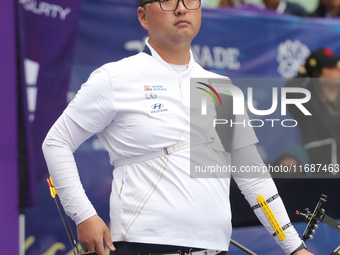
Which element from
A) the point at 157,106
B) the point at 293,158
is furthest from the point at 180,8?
the point at 293,158

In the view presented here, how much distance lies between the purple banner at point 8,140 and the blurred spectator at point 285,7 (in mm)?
3014

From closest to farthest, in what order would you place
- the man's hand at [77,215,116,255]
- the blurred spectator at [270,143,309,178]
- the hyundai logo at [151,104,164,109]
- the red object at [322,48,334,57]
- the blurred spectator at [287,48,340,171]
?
the man's hand at [77,215,116,255]
the hyundai logo at [151,104,164,109]
the blurred spectator at [270,143,309,178]
the blurred spectator at [287,48,340,171]
the red object at [322,48,334,57]

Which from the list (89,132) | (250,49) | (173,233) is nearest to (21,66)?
(89,132)

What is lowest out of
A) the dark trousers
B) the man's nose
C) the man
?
the dark trousers

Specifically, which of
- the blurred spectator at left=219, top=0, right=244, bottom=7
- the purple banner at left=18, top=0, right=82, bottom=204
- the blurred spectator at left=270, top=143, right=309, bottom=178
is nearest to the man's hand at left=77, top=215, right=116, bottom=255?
the purple banner at left=18, top=0, right=82, bottom=204

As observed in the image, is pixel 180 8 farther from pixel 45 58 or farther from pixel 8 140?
pixel 45 58

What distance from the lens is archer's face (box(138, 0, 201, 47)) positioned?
1805mm

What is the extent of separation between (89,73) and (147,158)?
68.7 inches

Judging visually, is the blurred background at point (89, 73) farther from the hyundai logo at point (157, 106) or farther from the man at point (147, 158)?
the hyundai logo at point (157, 106)

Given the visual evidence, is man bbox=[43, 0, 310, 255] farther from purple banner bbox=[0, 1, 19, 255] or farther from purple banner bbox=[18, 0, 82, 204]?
purple banner bbox=[18, 0, 82, 204]

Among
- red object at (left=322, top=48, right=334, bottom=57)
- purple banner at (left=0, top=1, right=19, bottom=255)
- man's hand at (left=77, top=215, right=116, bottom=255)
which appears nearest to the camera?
man's hand at (left=77, top=215, right=116, bottom=255)

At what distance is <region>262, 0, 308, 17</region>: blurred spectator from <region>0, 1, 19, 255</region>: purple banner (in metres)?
3.01

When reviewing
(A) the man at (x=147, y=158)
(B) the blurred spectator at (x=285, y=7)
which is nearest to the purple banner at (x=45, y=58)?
(A) the man at (x=147, y=158)

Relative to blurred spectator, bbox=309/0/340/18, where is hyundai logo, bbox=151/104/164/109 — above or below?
below
